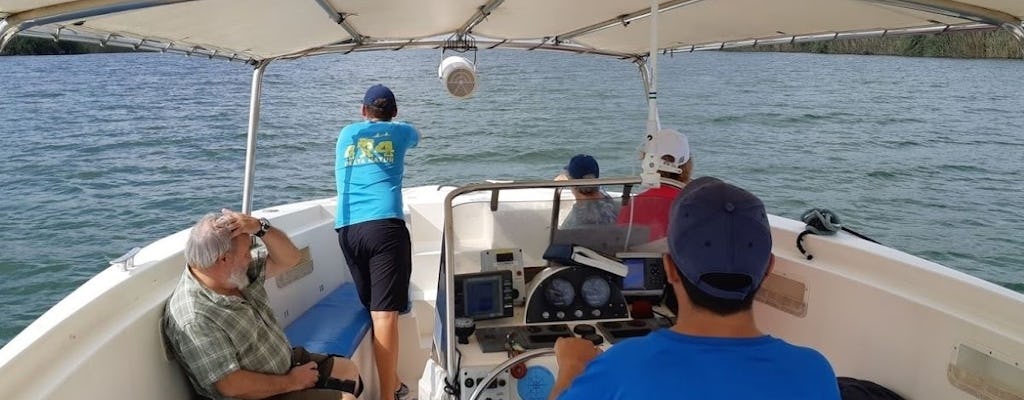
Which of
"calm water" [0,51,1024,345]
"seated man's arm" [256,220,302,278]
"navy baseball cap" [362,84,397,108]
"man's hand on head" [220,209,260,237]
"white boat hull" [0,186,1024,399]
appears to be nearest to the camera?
"white boat hull" [0,186,1024,399]

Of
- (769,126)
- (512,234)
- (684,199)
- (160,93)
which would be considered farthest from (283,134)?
(684,199)

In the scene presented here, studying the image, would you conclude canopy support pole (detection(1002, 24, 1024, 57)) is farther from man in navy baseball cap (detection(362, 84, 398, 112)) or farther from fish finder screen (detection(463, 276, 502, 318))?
man in navy baseball cap (detection(362, 84, 398, 112))

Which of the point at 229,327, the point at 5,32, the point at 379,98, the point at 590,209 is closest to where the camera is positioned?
the point at 5,32

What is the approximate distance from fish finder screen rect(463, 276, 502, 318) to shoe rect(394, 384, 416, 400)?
3.36 ft

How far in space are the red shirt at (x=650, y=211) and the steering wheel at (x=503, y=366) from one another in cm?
65

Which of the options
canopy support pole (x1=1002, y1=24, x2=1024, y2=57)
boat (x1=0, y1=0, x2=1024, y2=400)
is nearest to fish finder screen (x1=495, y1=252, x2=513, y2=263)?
boat (x1=0, y1=0, x2=1024, y2=400)

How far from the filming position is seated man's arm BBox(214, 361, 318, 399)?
209 centimetres

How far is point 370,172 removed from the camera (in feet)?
9.75

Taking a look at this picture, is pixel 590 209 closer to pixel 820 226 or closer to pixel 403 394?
pixel 820 226

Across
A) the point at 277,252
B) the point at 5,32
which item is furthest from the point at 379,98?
the point at 5,32

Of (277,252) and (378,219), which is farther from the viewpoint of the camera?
(378,219)

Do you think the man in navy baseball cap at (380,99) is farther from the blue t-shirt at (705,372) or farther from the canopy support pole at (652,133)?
the blue t-shirt at (705,372)

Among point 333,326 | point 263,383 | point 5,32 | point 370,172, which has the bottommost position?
point 333,326

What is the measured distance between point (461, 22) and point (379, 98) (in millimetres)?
580
